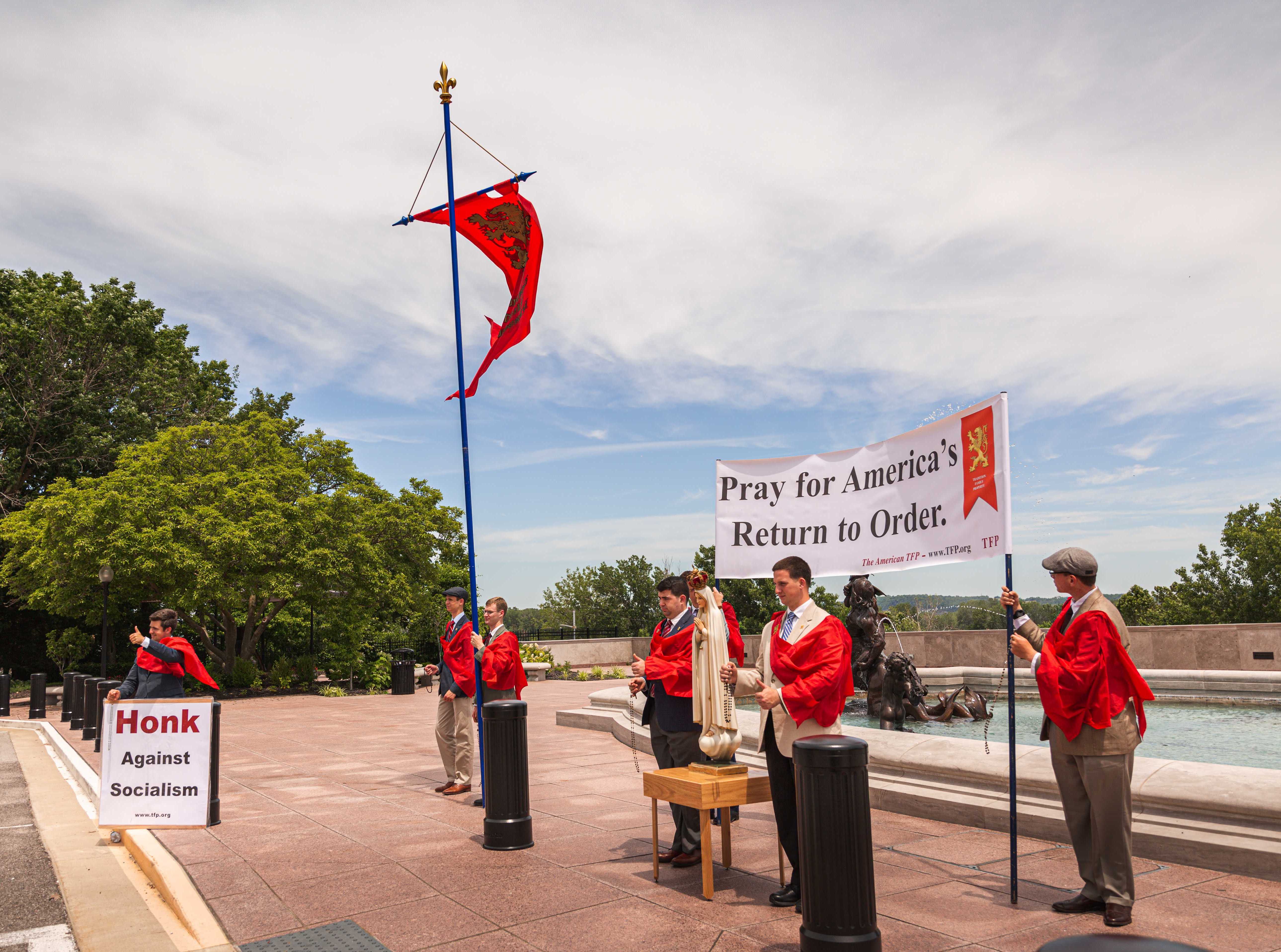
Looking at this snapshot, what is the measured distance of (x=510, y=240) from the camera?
9242mm

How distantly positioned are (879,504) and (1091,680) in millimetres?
1911

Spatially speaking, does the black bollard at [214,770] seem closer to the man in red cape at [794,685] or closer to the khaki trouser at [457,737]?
the khaki trouser at [457,737]

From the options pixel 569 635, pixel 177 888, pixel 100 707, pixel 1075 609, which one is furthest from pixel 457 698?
pixel 569 635

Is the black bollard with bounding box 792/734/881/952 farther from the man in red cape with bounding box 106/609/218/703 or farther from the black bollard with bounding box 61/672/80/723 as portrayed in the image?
the black bollard with bounding box 61/672/80/723

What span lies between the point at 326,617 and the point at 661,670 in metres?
23.8

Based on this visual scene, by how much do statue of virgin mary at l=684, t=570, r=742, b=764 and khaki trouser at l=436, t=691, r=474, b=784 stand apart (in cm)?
396

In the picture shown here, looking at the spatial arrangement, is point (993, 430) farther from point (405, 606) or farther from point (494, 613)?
point (405, 606)

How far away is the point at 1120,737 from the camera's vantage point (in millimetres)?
4664

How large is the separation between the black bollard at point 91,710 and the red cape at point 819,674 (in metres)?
13.0

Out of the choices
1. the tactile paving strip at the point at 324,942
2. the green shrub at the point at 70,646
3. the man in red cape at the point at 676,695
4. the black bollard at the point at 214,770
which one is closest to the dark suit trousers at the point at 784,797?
the man in red cape at the point at 676,695

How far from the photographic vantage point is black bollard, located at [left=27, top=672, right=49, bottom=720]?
19.2 meters

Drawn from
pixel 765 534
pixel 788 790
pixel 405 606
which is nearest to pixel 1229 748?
pixel 765 534

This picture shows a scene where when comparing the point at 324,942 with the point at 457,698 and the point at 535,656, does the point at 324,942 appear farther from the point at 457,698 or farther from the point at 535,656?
the point at 535,656

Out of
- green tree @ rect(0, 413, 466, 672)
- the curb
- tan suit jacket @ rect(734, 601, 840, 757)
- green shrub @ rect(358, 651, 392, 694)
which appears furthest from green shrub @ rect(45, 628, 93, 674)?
tan suit jacket @ rect(734, 601, 840, 757)
